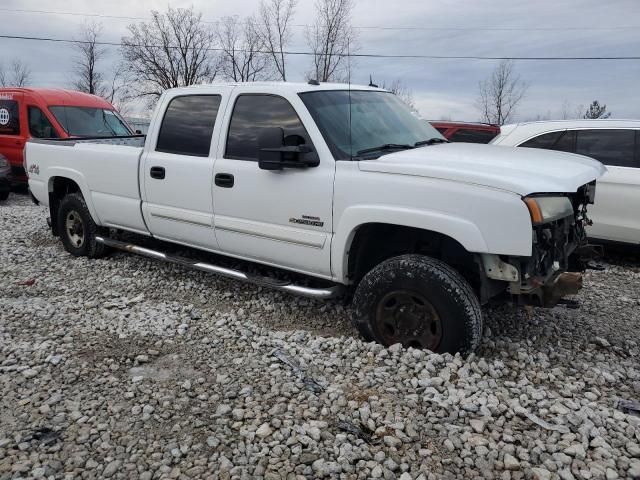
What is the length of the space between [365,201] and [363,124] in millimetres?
871

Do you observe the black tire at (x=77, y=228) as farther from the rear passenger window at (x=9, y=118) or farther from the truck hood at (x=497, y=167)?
the rear passenger window at (x=9, y=118)

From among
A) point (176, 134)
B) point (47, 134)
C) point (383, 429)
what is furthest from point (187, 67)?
point (383, 429)

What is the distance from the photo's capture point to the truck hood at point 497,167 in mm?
3211

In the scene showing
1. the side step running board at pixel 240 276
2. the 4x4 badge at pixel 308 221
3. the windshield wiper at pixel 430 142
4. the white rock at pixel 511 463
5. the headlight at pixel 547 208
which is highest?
the windshield wiper at pixel 430 142

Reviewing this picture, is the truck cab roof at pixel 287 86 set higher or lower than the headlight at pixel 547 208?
higher

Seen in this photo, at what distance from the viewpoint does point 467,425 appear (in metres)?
2.95

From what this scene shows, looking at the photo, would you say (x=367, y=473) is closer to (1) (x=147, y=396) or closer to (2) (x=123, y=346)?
(1) (x=147, y=396)

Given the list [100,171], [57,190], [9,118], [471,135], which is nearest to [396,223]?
[100,171]

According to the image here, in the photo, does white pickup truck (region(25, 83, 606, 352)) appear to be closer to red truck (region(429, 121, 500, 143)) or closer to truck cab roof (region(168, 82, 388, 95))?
truck cab roof (region(168, 82, 388, 95))

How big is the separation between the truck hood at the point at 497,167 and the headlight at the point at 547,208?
54 millimetres

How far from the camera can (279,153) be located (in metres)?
3.96

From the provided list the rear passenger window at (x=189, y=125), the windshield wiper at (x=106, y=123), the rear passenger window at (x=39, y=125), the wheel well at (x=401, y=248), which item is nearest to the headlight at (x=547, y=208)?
the wheel well at (x=401, y=248)

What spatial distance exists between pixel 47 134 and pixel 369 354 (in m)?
9.38

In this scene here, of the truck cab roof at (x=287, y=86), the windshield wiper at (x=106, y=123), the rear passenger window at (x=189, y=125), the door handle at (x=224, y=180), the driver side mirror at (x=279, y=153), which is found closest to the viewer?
the driver side mirror at (x=279, y=153)
